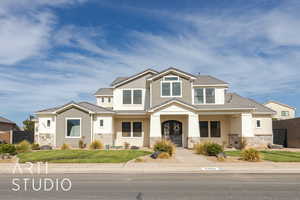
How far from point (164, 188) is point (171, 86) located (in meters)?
16.8

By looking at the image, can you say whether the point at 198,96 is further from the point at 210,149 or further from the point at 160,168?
the point at 160,168

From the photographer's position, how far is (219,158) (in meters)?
15.9

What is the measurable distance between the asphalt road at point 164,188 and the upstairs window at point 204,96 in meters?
14.6

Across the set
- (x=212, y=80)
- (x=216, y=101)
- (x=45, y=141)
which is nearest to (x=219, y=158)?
(x=216, y=101)

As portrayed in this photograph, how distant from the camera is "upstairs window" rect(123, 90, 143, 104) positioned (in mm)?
26219

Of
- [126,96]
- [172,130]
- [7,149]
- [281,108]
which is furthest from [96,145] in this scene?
[281,108]

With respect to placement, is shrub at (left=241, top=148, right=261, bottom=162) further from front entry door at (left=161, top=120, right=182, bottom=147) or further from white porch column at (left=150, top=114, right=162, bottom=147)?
front entry door at (left=161, top=120, right=182, bottom=147)

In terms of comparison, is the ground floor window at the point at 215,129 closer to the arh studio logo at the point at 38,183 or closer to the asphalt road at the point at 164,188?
the asphalt road at the point at 164,188

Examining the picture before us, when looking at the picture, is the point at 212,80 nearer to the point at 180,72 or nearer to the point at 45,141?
the point at 180,72

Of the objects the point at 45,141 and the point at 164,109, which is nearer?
the point at 164,109

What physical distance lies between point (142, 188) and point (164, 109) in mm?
14519

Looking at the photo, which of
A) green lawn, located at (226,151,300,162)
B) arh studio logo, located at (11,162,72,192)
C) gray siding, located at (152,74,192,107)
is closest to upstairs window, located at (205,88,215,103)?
gray siding, located at (152,74,192,107)

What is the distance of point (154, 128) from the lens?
2300cm

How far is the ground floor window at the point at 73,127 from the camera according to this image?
Answer: 24.4m
